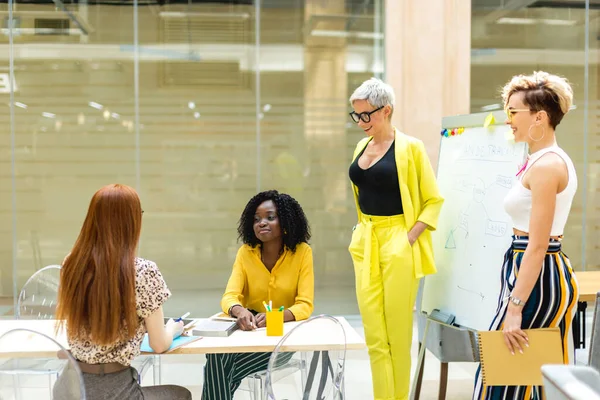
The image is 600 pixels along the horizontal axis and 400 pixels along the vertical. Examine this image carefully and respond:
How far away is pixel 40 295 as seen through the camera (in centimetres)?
363

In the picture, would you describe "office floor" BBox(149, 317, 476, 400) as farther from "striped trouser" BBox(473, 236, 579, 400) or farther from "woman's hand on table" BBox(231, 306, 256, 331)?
"striped trouser" BBox(473, 236, 579, 400)

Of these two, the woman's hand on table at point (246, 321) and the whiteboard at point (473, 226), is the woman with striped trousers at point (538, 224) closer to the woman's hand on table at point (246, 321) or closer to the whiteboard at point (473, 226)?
the whiteboard at point (473, 226)

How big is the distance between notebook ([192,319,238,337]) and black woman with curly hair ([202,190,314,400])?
0.27 metres

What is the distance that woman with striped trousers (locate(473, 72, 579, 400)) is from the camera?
90.3 inches

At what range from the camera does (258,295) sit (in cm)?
317

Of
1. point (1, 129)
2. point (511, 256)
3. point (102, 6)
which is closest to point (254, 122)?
point (102, 6)

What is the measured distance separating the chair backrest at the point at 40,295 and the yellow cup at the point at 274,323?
1.50m

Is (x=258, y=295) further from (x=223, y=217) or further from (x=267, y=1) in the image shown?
(x=267, y=1)

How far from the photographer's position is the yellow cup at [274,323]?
256 cm

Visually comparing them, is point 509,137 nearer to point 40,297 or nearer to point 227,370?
point 227,370

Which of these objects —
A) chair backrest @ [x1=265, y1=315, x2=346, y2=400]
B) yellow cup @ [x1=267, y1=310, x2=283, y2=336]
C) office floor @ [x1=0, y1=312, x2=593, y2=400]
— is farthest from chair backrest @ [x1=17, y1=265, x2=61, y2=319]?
chair backrest @ [x1=265, y1=315, x2=346, y2=400]

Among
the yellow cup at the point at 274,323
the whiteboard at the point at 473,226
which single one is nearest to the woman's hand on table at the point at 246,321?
the yellow cup at the point at 274,323

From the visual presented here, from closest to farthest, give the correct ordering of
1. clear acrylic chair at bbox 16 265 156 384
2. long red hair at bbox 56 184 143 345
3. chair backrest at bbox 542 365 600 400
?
chair backrest at bbox 542 365 600 400, long red hair at bbox 56 184 143 345, clear acrylic chair at bbox 16 265 156 384

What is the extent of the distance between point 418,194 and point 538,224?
1.01m
